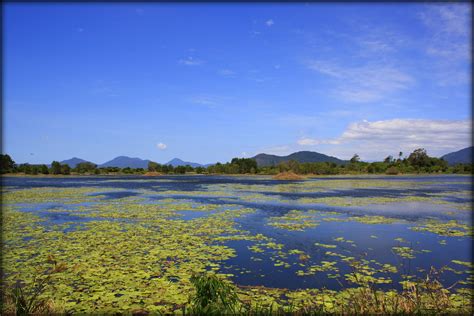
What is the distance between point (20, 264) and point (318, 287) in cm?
995

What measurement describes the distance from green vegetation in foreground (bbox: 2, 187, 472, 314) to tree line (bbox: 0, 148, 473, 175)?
104960mm

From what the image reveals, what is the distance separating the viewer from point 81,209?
24.4m

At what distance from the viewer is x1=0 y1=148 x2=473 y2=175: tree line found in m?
121

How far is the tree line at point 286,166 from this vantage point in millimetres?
121375

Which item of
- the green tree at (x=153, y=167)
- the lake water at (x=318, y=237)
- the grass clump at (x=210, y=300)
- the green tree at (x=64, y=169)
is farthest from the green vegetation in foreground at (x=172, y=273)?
the green tree at (x=153, y=167)

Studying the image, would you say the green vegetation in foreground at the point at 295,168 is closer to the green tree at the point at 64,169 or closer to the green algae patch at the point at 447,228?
the green tree at the point at 64,169

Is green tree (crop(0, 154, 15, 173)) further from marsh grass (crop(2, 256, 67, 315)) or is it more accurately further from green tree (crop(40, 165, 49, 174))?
marsh grass (crop(2, 256, 67, 315))

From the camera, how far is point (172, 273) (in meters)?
9.68

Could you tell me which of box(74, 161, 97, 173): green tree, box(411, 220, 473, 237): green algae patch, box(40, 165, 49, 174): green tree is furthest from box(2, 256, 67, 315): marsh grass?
box(74, 161, 97, 173): green tree

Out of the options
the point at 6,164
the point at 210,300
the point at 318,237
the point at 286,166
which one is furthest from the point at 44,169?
the point at 210,300

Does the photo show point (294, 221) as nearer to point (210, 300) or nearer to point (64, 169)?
point (210, 300)

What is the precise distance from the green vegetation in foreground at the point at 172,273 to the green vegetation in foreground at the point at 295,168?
105 m

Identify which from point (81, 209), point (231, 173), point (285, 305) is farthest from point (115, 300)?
point (231, 173)

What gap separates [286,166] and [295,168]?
358cm
